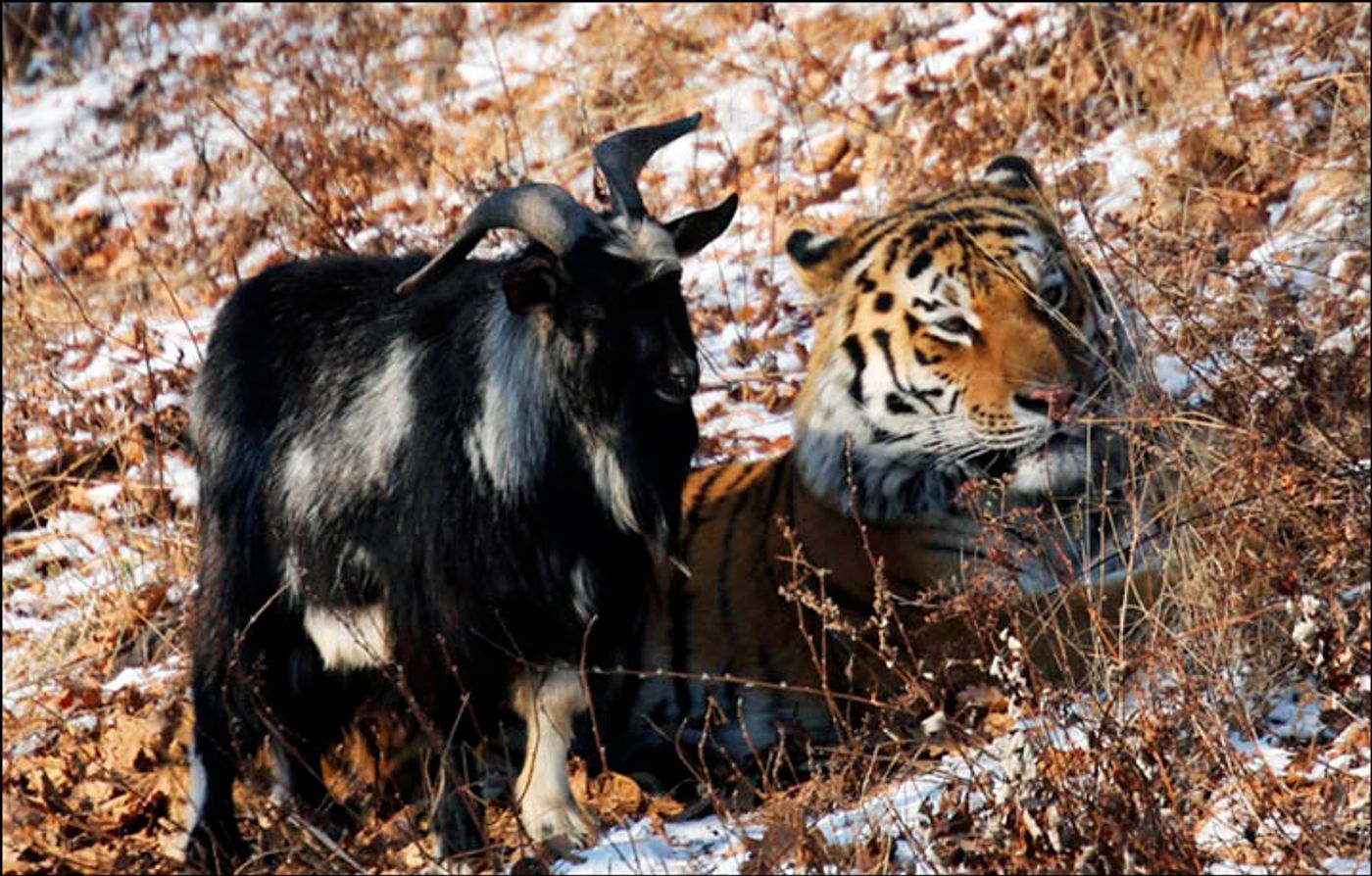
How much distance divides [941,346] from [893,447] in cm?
37

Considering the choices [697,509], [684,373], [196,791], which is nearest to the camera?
[684,373]

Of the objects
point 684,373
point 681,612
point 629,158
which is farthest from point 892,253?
point 684,373

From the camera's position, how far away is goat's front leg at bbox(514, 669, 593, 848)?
17.5ft

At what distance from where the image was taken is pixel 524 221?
4.97m

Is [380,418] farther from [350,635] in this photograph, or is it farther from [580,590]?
[580,590]

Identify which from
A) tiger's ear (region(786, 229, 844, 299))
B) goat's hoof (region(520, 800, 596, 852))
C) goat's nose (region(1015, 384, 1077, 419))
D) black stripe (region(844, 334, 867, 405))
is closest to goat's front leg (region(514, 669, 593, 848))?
goat's hoof (region(520, 800, 596, 852))

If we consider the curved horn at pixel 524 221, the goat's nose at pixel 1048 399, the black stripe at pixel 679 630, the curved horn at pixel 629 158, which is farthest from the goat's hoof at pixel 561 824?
the goat's nose at pixel 1048 399

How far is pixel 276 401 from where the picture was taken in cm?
580

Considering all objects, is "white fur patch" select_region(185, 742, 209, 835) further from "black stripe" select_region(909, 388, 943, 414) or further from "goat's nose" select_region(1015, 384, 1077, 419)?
"goat's nose" select_region(1015, 384, 1077, 419)

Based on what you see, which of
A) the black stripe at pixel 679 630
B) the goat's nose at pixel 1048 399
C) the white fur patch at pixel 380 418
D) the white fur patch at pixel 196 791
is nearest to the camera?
the white fur patch at pixel 380 418

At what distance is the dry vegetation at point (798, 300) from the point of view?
14.8ft

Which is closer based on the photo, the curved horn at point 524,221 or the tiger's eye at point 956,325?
the curved horn at point 524,221

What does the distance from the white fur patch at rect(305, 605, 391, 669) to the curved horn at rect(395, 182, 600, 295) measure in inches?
41.7

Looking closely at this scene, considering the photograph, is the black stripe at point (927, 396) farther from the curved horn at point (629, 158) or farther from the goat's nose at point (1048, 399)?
the curved horn at point (629, 158)
